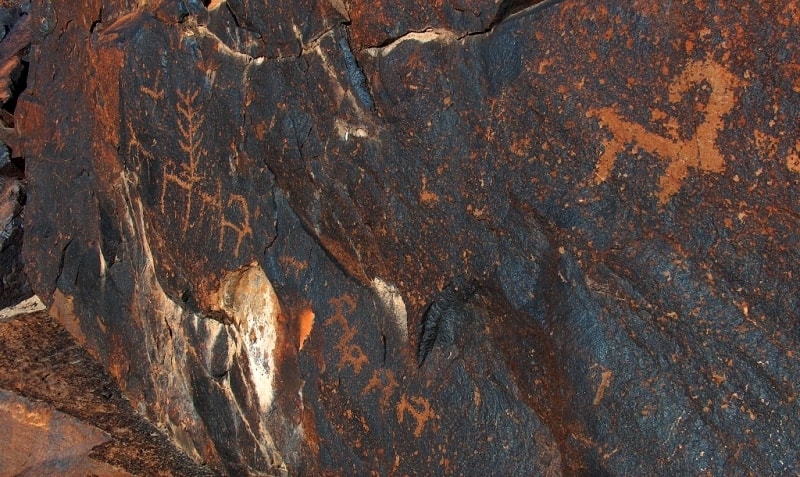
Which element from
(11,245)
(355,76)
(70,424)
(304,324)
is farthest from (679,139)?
(11,245)

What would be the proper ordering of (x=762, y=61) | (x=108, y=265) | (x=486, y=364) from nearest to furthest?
1. (x=762, y=61)
2. (x=486, y=364)
3. (x=108, y=265)

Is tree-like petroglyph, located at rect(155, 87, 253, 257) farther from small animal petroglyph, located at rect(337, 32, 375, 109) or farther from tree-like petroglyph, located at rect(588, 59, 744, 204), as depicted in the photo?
tree-like petroglyph, located at rect(588, 59, 744, 204)

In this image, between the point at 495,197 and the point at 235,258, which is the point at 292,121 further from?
the point at 495,197

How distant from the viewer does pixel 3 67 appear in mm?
3676

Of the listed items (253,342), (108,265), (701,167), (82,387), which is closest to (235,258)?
(253,342)

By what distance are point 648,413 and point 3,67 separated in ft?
10.6

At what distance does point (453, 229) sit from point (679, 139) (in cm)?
55

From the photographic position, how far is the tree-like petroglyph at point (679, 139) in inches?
57.5

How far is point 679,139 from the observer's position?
152 centimetres

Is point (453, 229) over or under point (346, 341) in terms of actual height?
over

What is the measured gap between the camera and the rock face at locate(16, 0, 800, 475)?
149 cm

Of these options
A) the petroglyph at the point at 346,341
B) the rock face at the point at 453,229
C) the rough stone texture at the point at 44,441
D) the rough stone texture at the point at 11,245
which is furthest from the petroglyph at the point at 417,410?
the rough stone texture at the point at 11,245

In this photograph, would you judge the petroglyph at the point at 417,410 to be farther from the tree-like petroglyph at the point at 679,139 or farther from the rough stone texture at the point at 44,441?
the rough stone texture at the point at 44,441

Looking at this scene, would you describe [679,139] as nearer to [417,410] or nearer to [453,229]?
[453,229]
